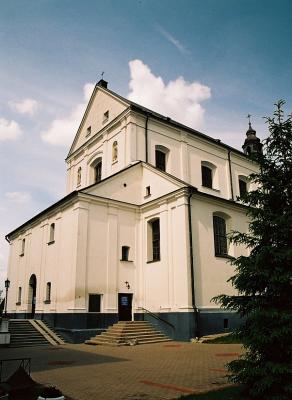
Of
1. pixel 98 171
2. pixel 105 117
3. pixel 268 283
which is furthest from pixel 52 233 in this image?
pixel 268 283

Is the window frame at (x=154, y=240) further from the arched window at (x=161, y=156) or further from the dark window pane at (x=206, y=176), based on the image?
the dark window pane at (x=206, y=176)

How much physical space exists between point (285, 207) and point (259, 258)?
1.14m

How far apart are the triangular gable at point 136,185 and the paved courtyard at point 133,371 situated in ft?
30.5

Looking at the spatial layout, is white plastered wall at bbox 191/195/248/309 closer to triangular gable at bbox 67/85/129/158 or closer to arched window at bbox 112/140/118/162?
arched window at bbox 112/140/118/162

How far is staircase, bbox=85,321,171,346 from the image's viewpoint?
57.7 ft

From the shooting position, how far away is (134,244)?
883 inches

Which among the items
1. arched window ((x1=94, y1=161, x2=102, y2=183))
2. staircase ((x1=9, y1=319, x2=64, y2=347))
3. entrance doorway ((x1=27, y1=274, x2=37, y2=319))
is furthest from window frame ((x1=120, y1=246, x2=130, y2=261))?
arched window ((x1=94, y1=161, x2=102, y2=183))

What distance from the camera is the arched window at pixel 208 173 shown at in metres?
28.4

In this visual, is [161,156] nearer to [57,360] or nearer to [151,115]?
[151,115]

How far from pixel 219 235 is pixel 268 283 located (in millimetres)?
15372

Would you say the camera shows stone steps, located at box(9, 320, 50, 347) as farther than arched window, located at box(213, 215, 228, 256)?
No

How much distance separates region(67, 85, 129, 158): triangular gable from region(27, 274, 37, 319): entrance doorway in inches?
452

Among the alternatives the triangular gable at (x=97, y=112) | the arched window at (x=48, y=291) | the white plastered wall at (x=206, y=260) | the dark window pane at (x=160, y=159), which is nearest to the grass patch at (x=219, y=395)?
the white plastered wall at (x=206, y=260)

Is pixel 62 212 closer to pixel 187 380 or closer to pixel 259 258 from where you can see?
pixel 187 380
